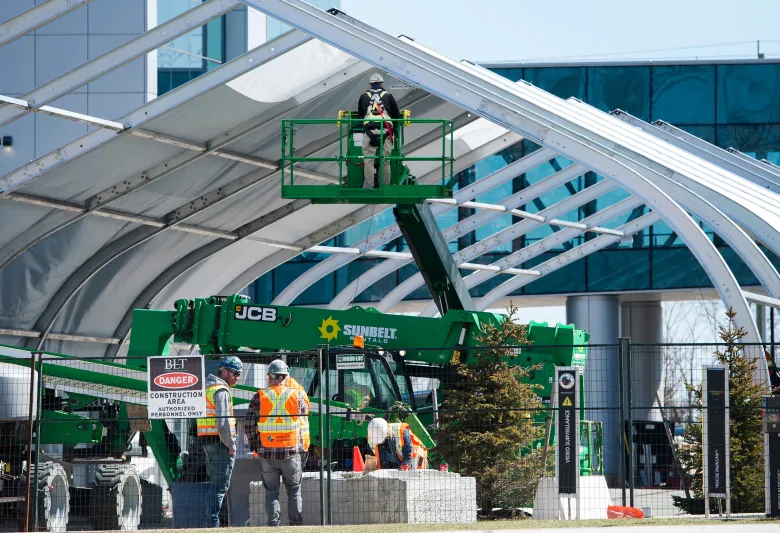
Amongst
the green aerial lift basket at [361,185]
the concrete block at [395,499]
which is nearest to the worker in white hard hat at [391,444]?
the concrete block at [395,499]

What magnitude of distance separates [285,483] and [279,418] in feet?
2.38

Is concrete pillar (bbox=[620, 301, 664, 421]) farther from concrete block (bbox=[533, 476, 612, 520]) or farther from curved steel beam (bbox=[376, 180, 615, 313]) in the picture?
concrete block (bbox=[533, 476, 612, 520])

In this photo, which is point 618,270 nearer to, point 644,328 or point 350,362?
point 644,328

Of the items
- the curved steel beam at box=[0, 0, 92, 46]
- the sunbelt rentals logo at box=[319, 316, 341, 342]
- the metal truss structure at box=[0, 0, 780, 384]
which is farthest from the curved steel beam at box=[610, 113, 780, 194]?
the curved steel beam at box=[0, 0, 92, 46]

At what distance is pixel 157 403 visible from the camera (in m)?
14.8

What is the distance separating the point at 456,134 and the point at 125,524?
13109 millimetres

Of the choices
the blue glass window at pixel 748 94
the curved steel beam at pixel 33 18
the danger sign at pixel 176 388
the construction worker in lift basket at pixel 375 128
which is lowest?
the danger sign at pixel 176 388

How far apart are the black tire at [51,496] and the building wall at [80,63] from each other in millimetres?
15830

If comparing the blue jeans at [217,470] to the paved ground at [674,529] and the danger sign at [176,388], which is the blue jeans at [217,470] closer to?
the danger sign at [176,388]

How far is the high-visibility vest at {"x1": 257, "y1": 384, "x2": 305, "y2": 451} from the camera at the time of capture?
14.5 meters

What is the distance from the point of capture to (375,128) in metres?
20.8

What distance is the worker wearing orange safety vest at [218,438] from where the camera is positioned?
48.5 ft

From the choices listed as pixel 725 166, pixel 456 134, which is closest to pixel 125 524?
pixel 456 134

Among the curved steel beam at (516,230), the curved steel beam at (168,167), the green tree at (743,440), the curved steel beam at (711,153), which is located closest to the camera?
the green tree at (743,440)
